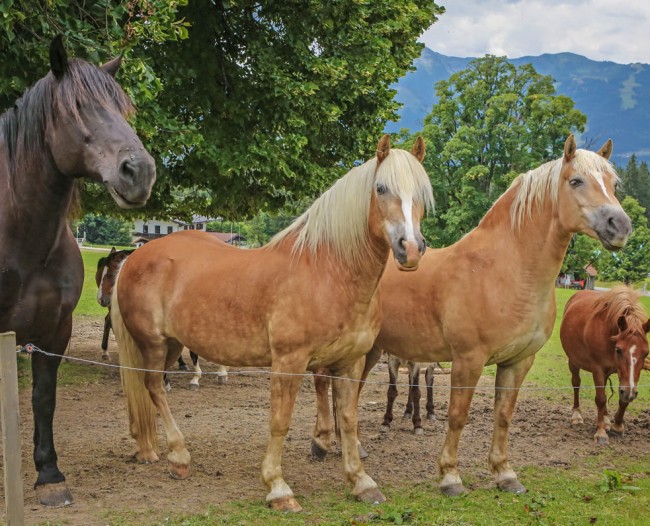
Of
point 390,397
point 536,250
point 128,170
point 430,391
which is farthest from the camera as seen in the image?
point 430,391

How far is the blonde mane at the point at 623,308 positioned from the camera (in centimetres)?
777

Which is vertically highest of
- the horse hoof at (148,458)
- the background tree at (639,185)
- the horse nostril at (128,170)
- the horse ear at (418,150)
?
the background tree at (639,185)

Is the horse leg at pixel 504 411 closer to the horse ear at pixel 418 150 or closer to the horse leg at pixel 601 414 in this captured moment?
the horse ear at pixel 418 150

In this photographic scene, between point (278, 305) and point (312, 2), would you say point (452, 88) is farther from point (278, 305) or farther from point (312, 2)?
point (278, 305)

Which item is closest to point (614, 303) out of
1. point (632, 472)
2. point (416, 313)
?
point (632, 472)

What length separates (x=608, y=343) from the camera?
26.6ft

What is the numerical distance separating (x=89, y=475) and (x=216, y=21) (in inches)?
273

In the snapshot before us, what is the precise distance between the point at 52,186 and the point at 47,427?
1923 millimetres

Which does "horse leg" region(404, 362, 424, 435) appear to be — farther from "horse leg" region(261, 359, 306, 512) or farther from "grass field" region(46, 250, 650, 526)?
"horse leg" region(261, 359, 306, 512)

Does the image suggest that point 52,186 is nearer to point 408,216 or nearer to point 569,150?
point 408,216

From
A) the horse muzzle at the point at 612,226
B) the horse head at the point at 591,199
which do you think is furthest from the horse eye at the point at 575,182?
the horse muzzle at the point at 612,226

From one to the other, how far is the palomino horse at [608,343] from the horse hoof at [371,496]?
303 centimetres

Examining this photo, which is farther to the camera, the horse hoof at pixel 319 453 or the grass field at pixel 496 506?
the horse hoof at pixel 319 453

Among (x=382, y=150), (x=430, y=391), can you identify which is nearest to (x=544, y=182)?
(x=382, y=150)
